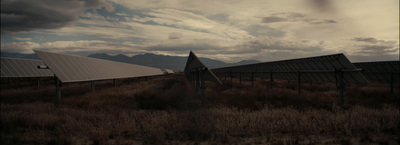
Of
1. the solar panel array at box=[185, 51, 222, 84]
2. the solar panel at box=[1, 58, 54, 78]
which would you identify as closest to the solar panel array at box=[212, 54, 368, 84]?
the solar panel array at box=[185, 51, 222, 84]

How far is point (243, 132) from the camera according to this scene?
839 cm

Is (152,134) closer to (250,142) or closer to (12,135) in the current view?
(250,142)

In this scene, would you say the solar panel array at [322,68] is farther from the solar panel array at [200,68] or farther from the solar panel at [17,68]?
the solar panel at [17,68]

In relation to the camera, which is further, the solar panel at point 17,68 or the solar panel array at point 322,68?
the solar panel at point 17,68

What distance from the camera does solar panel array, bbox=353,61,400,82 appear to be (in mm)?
21188

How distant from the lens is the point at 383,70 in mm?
23109

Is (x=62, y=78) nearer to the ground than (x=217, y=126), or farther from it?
farther from it

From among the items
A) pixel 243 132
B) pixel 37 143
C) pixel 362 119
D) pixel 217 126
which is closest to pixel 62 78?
pixel 37 143

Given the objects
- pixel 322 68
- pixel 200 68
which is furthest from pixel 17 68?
pixel 322 68

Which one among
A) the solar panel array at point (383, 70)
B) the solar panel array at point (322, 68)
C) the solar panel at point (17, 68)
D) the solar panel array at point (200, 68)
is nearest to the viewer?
the solar panel array at point (200, 68)

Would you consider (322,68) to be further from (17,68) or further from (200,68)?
(17,68)

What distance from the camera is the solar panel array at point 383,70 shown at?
21188 millimetres

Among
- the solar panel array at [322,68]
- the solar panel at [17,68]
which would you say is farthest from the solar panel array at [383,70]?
the solar panel at [17,68]

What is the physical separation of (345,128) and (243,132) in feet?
12.7
